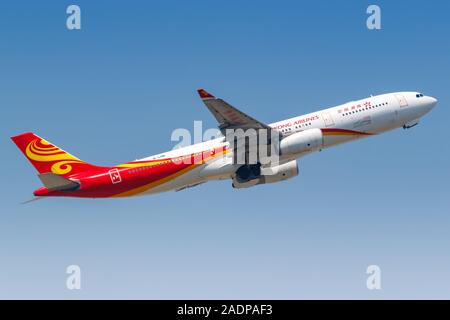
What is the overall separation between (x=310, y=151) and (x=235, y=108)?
734 cm

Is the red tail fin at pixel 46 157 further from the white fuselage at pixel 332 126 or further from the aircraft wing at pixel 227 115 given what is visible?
the aircraft wing at pixel 227 115

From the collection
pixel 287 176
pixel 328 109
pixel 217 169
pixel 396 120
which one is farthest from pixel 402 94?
pixel 217 169

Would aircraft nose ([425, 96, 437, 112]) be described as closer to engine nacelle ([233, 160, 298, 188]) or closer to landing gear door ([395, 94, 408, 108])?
landing gear door ([395, 94, 408, 108])

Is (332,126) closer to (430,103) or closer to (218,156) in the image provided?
(218,156)

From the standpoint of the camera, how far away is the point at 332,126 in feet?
196

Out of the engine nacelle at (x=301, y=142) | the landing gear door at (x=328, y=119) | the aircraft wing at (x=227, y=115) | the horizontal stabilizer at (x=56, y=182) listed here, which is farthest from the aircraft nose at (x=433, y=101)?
the horizontal stabilizer at (x=56, y=182)

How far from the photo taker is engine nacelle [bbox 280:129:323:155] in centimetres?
5797

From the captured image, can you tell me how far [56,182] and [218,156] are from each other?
12.8 metres

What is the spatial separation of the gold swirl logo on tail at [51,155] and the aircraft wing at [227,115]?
12393 millimetres

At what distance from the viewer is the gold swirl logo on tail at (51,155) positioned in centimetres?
6012

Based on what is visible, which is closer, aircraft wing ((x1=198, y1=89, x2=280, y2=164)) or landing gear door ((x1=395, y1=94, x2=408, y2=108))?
aircraft wing ((x1=198, y1=89, x2=280, y2=164))

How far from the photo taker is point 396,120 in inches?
2402

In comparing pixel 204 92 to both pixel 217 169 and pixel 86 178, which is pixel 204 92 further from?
pixel 86 178

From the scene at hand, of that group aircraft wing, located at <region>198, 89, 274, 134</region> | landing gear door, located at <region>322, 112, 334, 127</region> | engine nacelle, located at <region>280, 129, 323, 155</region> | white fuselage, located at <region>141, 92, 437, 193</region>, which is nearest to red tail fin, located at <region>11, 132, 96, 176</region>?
white fuselage, located at <region>141, 92, 437, 193</region>
